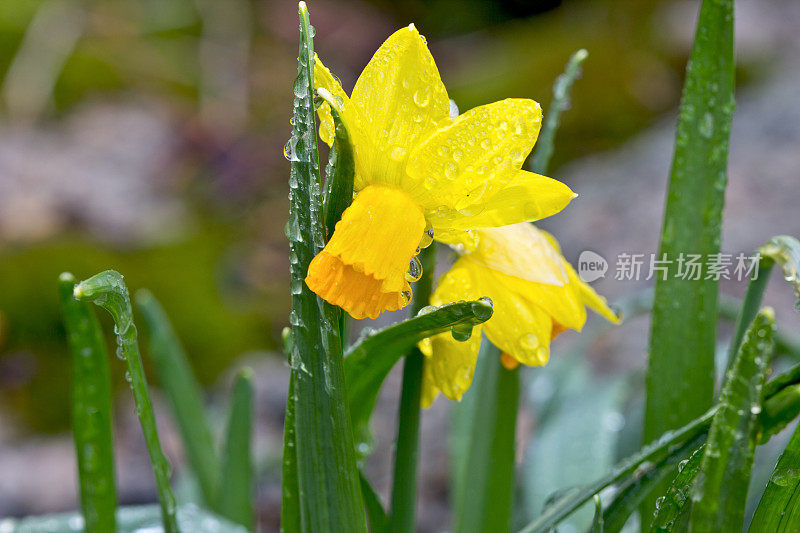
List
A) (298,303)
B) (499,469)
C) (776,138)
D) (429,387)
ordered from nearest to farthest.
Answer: (298,303) → (429,387) → (499,469) → (776,138)

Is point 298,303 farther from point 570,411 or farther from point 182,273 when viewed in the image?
point 182,273

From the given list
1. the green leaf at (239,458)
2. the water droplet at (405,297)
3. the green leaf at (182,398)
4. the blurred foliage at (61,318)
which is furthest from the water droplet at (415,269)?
the blurred foliage at (61,318)

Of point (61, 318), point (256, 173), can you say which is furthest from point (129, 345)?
point (256, 173)

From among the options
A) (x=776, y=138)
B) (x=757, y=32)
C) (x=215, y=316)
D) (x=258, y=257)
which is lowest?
(x=215, y=316)

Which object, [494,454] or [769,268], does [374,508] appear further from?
[769,268]

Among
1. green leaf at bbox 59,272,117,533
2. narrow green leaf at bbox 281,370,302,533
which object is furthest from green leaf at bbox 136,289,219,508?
narrow green leaf at bbox 281,370,302,533

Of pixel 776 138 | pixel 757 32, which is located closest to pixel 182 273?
pixel 776 138

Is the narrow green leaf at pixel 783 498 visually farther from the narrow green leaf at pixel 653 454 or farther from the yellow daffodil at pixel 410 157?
the yellow daffodil at pixel 410 157

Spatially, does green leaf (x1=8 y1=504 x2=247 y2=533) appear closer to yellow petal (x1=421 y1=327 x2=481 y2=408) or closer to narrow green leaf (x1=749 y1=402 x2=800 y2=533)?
yellow petal (x1=421 y1=327 x2=481 y2=408)
